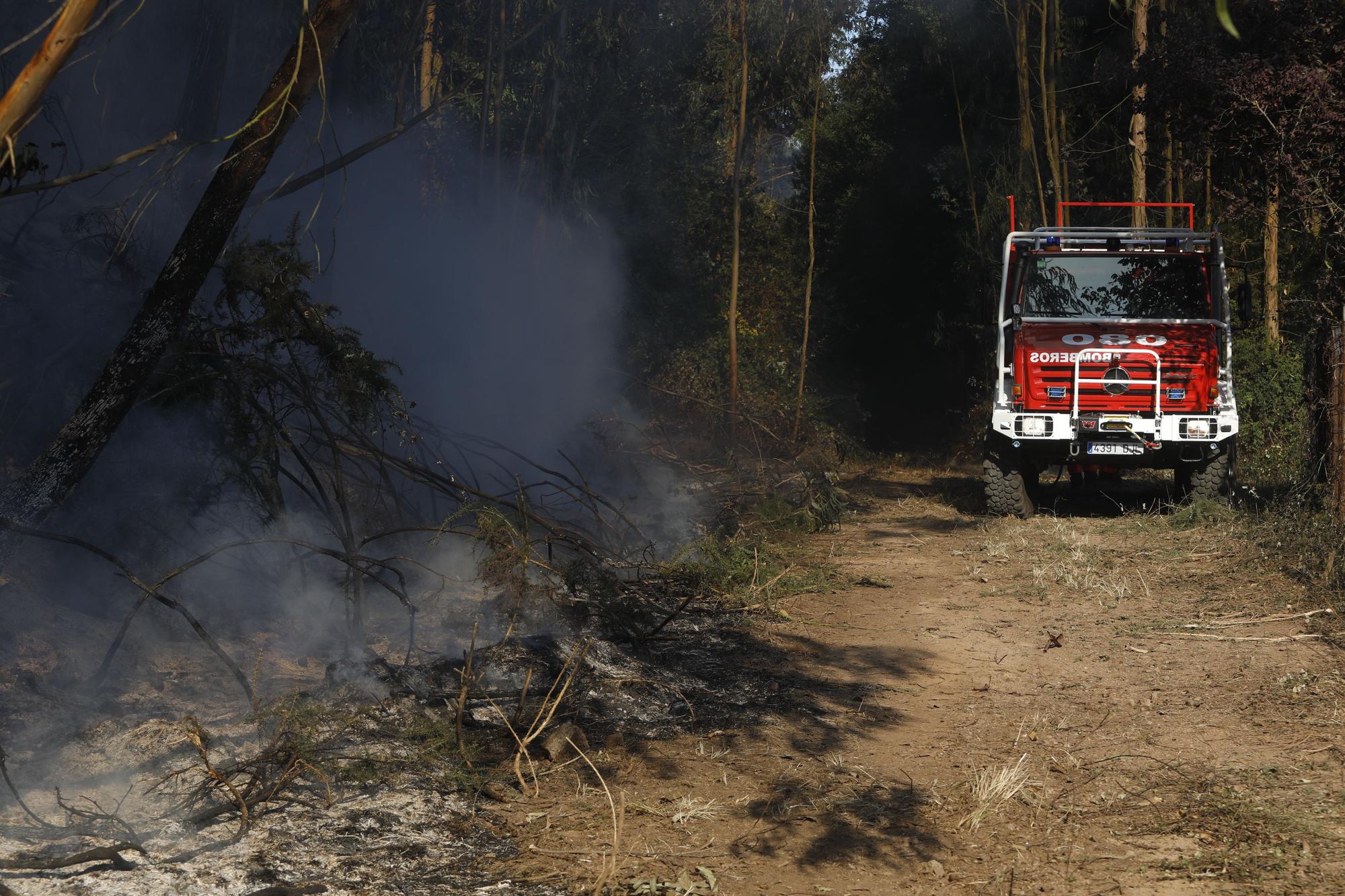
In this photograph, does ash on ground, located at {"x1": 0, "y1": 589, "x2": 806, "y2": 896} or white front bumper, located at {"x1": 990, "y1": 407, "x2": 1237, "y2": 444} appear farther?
white front bumper, located at {"x1": 990, "y1": 407, "x2": 1237, "y2": 444}

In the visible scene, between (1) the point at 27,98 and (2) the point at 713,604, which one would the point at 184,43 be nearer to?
(2) the point at 713,604

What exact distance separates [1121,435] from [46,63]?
937 centimetres

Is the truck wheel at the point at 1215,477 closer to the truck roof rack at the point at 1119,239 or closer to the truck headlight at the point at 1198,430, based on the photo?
the truck headlight at the point at 1198,430

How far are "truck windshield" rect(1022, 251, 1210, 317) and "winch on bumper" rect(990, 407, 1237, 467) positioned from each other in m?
0.97

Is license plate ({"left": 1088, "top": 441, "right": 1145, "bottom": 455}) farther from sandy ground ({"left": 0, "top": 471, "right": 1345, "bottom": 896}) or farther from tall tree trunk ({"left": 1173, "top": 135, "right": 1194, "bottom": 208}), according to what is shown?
tall tree trunk ({"left": 1173, "top": 135, "right": 1194, "bottom": 208})

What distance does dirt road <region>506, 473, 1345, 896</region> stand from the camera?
365 cm

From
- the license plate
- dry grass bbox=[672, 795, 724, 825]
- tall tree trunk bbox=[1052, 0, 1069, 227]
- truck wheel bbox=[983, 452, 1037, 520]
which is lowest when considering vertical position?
dry grass bbox=[672, 795, 724, 825]

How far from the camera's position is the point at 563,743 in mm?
4652

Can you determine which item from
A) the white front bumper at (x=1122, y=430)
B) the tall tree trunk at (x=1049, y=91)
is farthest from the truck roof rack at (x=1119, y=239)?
the tall tree trunk at (x=1049, y=91)

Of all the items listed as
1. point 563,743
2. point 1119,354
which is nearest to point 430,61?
point 1119,354

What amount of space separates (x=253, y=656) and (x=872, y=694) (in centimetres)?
310

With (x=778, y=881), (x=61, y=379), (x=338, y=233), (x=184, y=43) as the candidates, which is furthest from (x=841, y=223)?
(x=778, y=881)

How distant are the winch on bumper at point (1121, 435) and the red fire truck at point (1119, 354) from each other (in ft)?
0.03

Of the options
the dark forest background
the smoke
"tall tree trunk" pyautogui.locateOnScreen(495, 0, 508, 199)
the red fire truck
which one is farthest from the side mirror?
"tall tree trunk" pyautogui.locateOnScreen(495, 0, 508, 199)
